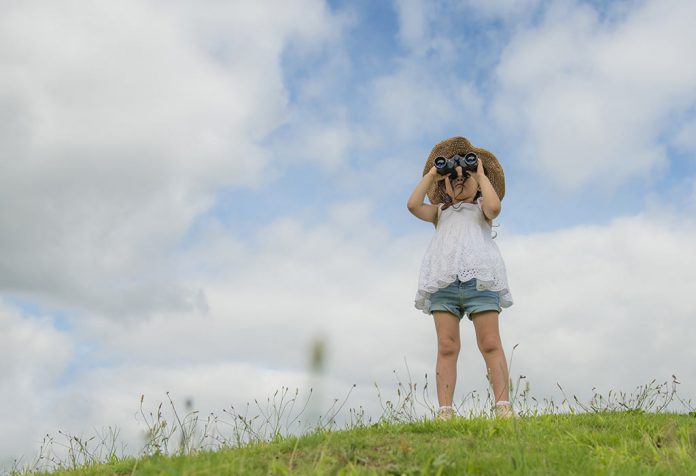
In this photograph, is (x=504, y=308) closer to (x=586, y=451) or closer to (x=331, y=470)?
(x=586, y=451)

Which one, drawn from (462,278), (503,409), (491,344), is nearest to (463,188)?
(462,278)

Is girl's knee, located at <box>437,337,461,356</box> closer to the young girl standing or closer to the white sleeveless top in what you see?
the young girl standing

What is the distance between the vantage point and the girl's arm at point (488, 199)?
23.5ft

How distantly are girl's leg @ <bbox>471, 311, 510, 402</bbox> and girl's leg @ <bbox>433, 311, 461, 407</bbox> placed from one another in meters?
0.22

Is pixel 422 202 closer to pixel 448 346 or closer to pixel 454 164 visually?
pixel 454 164

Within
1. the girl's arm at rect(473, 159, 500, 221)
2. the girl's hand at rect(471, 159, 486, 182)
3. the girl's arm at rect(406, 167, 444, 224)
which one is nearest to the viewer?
the girl's arm at rect(473, 159, 500, 221)

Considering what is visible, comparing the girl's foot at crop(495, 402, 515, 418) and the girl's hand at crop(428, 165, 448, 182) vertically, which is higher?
the girl's hand at crop(428, 165, 448, 182)

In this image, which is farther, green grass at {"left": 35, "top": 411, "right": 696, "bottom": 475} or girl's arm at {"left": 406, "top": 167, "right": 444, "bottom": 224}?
girl's arm at {"left": 406, "top": 167, "right": 444, "bottom": 224}

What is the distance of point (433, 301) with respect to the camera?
23.1 feet

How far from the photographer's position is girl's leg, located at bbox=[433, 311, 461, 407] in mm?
6887

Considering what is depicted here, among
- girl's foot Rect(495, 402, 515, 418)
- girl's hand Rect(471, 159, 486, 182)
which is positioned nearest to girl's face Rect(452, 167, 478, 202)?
girl's hand Rect(471, 159, 486, 182)

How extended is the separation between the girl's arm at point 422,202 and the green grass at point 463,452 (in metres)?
2.23

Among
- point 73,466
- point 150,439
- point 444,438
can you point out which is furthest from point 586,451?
point 73,466

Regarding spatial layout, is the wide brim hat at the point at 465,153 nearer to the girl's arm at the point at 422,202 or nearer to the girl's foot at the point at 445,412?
the girl's arm at the point at 422,202
